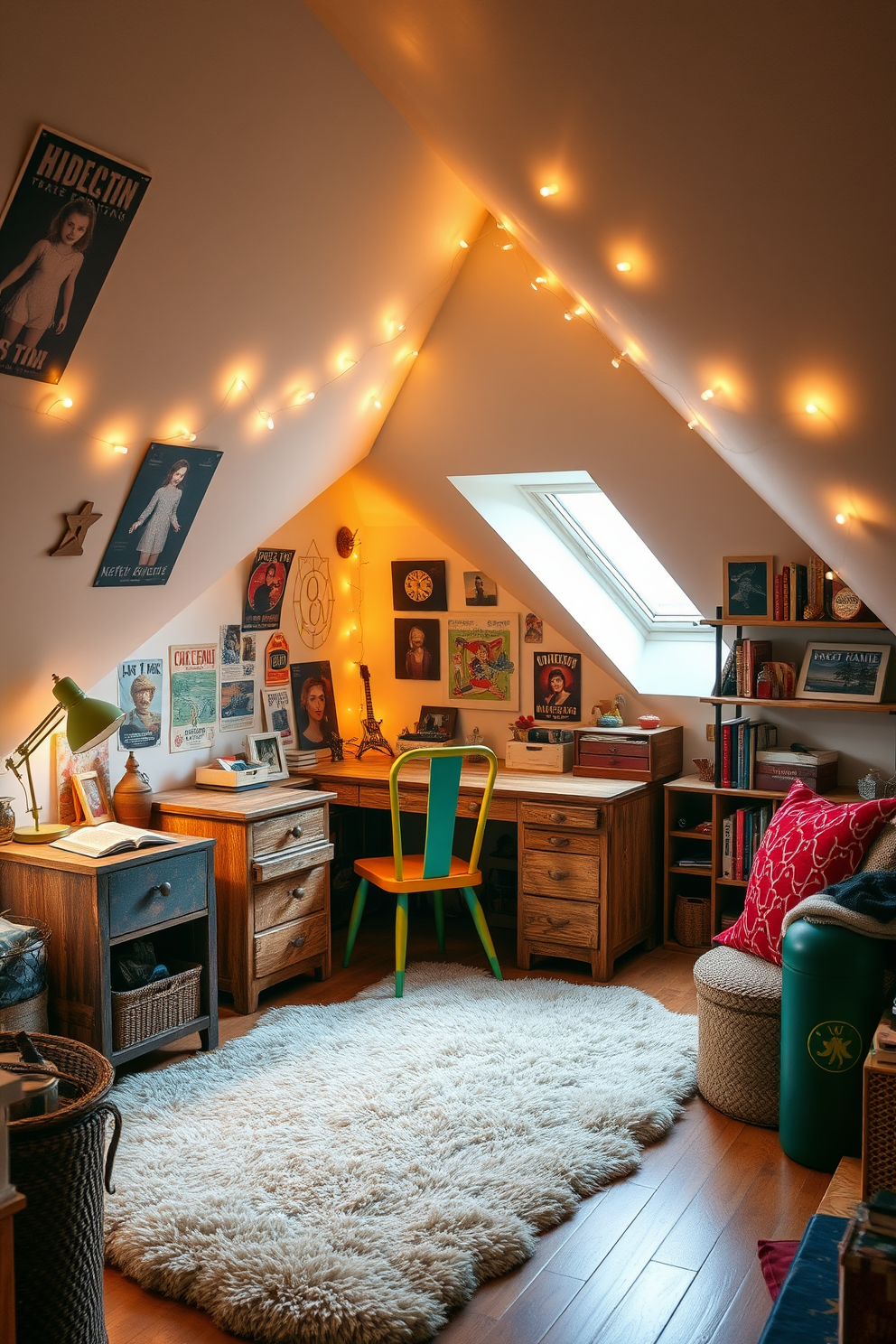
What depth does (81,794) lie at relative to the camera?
3.54 meters

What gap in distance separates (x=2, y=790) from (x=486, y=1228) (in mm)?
1947

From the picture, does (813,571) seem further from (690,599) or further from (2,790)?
(2,790)

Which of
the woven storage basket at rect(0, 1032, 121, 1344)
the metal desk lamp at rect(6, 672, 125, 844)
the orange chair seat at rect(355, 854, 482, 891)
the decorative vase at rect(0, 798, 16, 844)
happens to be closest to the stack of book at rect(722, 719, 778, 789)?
the orange chair seat at rect(355, 854, 482, 891)

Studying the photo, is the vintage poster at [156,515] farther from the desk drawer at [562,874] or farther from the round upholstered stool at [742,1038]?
the round upholstered stool at [742,1038]

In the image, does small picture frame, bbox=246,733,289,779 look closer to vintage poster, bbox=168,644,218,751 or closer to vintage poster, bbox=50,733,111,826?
vintage poster, bbox=168,644,218,751

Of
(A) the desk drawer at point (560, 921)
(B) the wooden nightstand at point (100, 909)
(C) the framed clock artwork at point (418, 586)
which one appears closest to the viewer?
(B) the wooden nightstand at point (100, 909)

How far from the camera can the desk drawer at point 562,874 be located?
12.9 feet

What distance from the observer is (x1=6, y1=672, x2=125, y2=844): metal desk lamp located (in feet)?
10.2

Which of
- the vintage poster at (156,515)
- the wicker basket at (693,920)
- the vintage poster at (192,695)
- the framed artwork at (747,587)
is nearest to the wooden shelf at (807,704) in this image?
the framed artwork at (747,587)

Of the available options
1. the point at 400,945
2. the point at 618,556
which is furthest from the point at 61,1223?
the point at 618,556

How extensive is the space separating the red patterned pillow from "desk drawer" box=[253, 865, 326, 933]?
1.42 metres

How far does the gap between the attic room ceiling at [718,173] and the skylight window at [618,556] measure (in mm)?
2010

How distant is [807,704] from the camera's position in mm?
3857

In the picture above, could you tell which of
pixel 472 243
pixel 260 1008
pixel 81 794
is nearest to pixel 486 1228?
pixel 260 1008
